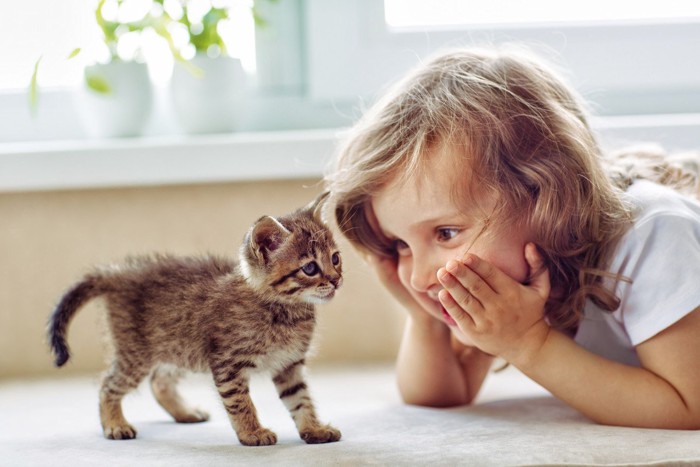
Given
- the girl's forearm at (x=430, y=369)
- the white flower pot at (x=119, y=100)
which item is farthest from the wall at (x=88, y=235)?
the girl's forearm at (x=430, y=369)

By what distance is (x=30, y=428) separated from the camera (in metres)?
1.37

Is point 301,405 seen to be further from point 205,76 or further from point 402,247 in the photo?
point 205,76

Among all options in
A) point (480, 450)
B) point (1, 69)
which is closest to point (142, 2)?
point (1, 69)

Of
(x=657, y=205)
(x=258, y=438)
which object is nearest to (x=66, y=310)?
(x=258, y=438)

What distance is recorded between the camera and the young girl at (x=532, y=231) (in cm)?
125

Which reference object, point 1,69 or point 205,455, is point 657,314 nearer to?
point 205,455

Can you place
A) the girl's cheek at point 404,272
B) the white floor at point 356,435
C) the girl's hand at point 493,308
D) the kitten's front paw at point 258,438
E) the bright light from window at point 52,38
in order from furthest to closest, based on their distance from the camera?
1. the bright light from window at point 52,38
2. the girl's cheek at point 404,272
3. the girl's hand at point 493,308
4. the kitten's front paw at point 258,438
5. the white floor at point 356,435

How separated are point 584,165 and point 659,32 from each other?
3.48 ft

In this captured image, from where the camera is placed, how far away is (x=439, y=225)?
131 cm

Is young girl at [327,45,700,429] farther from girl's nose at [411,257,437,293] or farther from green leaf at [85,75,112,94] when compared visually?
green leaf at [85,75,112,94]

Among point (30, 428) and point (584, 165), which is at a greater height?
point (584, 165)

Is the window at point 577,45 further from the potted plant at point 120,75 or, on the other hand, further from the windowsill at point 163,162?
the potted plant at point 120,75

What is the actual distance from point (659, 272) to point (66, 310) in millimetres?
906

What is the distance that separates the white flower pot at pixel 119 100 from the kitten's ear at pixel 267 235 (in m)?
0.94
